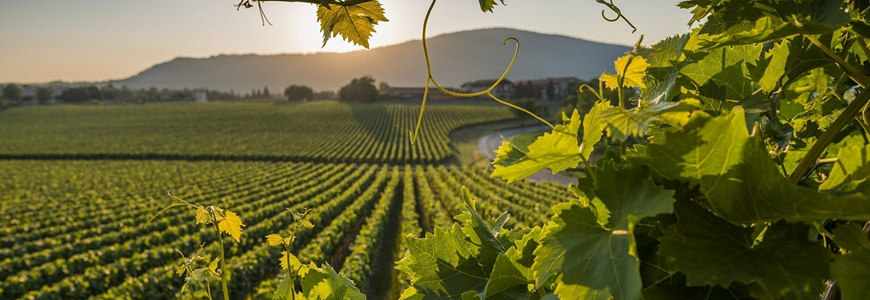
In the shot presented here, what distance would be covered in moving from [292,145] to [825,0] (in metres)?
52.9

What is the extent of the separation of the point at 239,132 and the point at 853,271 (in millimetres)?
65560

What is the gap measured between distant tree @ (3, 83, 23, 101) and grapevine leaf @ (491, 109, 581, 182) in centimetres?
12884

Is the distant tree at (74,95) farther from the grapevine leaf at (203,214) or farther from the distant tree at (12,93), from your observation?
the grapevine leaf at (203,214)

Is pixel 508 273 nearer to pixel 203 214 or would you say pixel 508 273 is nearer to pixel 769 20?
pixel 769 20

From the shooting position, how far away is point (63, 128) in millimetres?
65750

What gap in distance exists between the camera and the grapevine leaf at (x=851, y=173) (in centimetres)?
51

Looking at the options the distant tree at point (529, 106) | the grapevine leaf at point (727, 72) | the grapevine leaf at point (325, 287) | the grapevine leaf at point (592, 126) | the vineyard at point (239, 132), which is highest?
the grapevine leaf at point (727, 72)

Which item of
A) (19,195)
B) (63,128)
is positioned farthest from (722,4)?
(63,128)

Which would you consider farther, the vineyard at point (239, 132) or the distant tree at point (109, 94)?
the distant tree at point (109, 94)

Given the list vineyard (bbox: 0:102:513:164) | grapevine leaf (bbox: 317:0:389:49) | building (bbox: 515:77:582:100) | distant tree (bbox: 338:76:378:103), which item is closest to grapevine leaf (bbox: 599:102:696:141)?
grapevine leaf (bbox: 317:0:389:49)

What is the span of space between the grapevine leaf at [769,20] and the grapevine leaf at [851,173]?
139mm

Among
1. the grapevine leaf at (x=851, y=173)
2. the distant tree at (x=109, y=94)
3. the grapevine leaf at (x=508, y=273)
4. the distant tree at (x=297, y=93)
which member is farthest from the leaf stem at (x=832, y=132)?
the distant tree at (x=109, y=94)

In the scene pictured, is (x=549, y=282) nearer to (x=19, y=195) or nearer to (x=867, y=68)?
(x=867, y=68)

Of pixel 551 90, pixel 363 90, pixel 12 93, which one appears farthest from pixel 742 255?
pixel 12 93
